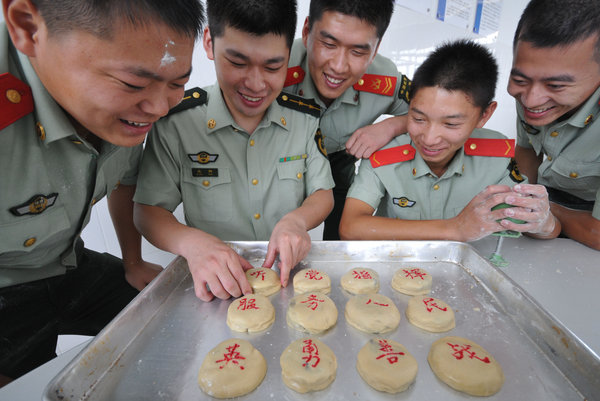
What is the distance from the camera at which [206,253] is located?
0.78 meters

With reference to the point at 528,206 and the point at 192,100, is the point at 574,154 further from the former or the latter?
the point at 192,100

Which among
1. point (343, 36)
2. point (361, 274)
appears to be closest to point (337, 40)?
point (343, 36)

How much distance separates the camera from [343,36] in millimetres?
1045

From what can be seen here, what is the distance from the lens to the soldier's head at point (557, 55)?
3.04 ft

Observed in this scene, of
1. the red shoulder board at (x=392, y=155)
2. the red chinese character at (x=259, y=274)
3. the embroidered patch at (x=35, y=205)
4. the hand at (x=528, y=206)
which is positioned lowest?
the red chinese character at (x=259, y=274)

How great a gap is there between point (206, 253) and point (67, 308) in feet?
2.09

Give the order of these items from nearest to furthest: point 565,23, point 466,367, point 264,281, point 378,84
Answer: point 466,367
point 264,281
point 565,23
point 378,84

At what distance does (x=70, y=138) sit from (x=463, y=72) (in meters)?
1.17

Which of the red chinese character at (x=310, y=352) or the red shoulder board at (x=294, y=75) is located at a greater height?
the red shoulder board at (x=294, y=75)

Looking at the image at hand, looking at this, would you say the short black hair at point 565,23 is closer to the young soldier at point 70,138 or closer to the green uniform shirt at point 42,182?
the young soldier at point 70,138

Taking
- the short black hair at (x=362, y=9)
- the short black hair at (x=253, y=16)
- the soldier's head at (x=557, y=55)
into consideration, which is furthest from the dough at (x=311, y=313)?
the soldier's head at (x=557, y=55)

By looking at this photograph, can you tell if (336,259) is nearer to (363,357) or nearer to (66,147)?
(363,357)

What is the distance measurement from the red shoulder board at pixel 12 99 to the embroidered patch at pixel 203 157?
44 centimetres

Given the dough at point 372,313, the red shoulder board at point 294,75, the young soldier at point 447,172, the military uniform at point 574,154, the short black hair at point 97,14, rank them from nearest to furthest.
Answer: the short black hair at point 97,14
the dough at point 372,313
the young soldier at point 447,172
the military uniform at point 574,154
the red shoulder board at point 294,75
